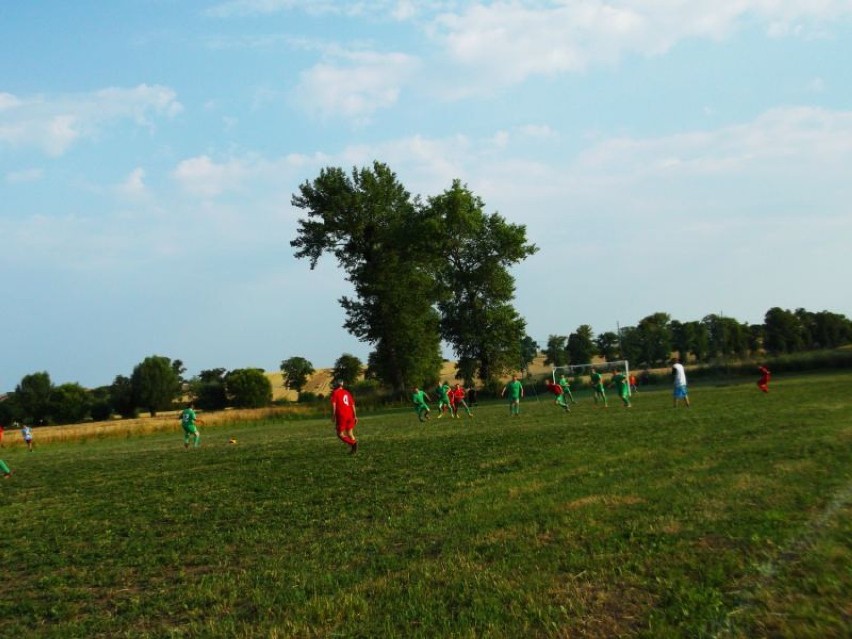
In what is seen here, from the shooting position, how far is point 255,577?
7.43 metres

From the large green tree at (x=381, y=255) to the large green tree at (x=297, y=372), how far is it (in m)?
77.2

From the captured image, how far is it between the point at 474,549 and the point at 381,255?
201ft

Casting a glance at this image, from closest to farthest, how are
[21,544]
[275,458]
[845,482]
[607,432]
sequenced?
[845,482], [21,544], [607,432], [275,458]

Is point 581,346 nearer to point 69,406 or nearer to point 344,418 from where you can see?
point 69,406

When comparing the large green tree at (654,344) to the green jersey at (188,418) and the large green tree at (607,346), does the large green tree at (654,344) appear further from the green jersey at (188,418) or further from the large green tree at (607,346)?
the green jersey at (188,418)

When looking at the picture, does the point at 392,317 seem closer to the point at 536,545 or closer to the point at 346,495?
the point at 346,495

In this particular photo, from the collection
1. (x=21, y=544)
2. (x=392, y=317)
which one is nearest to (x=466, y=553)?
(x=21, y=544)

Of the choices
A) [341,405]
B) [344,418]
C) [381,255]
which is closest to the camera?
[344,418]

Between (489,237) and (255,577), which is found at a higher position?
(489,237)

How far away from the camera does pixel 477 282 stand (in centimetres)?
7169

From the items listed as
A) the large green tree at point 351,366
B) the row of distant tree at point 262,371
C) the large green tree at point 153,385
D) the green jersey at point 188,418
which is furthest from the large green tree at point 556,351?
the green jersey at point 188,418

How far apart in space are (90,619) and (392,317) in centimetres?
6144

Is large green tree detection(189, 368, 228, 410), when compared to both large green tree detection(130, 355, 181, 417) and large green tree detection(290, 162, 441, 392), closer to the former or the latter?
large green tree detection(130, 355, 181, 417)

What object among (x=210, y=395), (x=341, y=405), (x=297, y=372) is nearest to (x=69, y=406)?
(x=210, y=395)
